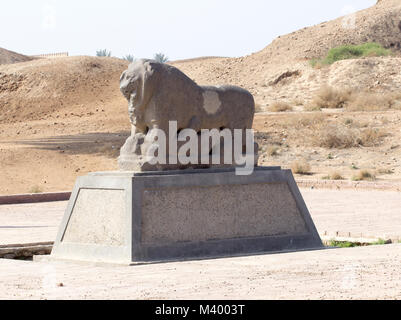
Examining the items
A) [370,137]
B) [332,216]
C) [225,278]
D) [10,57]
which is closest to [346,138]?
[370,137]

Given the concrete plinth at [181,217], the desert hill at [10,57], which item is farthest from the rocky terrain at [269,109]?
the concrete plinth at [181,217]

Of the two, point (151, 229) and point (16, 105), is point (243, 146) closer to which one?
point (151, 229)

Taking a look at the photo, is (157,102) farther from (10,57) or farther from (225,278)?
(10,57)

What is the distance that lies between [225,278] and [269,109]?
2886 centimetres

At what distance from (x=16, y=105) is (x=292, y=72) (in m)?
14.8

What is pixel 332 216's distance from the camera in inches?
555

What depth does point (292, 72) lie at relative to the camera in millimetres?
44938

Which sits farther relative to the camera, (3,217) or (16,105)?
(16,105)

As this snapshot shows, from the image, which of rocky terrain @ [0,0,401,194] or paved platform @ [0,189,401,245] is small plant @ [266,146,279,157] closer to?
rocky terrain @ [0,0,401,194]

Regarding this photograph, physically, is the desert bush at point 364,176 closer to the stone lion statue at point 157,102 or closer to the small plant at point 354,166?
the small plant at point 354,166

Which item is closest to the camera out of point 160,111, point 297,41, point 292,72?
point 160,111

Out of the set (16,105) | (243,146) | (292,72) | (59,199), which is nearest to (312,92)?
(292,72)

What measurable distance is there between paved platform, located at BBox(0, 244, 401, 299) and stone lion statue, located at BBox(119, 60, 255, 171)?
5.30ft

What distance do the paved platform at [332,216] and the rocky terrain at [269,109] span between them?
3797 mm
